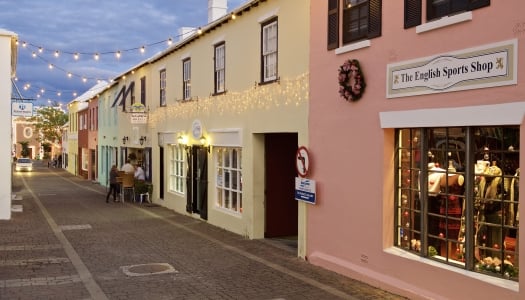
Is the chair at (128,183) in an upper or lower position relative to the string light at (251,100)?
lower

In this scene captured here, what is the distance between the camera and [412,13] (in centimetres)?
804

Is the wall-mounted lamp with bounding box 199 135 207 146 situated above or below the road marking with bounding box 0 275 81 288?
above

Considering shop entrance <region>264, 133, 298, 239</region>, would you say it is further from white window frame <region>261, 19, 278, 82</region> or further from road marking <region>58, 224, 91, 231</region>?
road marking <region>58, 224, 91, 231</region>

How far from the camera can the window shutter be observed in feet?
32.1

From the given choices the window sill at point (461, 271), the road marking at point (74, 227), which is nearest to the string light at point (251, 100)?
the window sill at point (461, 271)

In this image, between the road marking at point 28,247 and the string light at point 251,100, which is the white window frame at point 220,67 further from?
the road marking at point 28,247

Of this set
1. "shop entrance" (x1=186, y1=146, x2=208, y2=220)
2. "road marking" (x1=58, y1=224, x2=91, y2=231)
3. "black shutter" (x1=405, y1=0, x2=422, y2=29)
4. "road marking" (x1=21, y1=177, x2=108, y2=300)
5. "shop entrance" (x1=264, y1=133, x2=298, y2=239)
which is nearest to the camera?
"black shutter" (x1=405, y1=0, x2=422, y2=29)

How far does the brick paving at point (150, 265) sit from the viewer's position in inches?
339

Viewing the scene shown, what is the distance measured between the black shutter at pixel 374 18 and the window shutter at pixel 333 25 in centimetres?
88

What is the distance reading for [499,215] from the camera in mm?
7016

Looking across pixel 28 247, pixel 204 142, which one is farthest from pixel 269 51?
pixel 28 247

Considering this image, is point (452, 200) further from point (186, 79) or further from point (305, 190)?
point (186, 79)

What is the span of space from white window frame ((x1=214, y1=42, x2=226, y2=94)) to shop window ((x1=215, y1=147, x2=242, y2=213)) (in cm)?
169

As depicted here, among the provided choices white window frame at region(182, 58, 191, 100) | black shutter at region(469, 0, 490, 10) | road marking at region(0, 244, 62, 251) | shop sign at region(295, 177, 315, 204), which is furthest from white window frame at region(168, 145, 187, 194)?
black shutter at region(469, 0, 490, 10)
